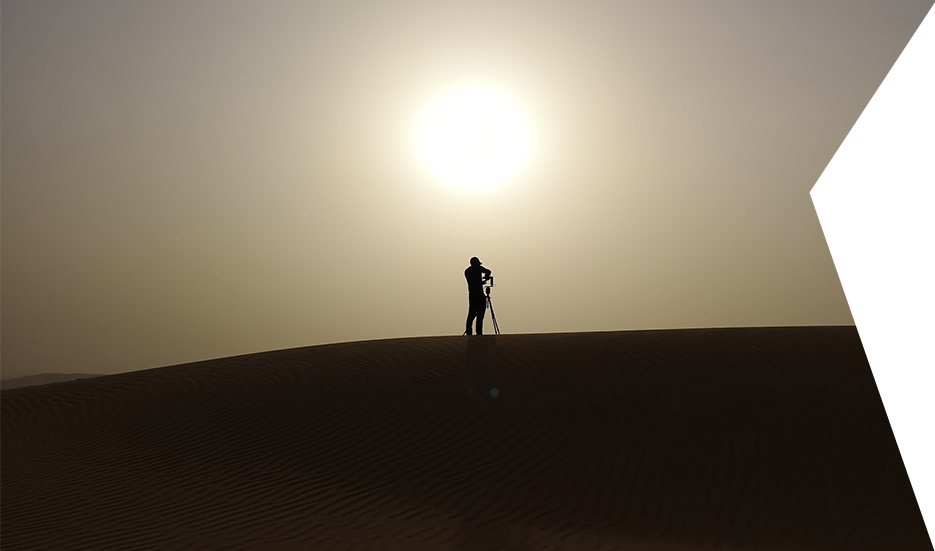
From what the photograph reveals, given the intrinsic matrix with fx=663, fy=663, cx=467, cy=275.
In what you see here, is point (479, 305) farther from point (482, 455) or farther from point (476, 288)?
→ point (482, 455)

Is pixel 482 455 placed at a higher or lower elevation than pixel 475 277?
lower

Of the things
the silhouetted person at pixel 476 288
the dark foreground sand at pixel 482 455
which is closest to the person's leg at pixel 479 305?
the silhouetted person at pixel 476 288

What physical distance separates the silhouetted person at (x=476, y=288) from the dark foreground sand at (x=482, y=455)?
66.1 inches

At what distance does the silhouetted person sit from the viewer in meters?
15.3

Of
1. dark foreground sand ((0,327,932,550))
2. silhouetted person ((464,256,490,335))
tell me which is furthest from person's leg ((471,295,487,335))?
dark foreground sand ((0,327,932,550))

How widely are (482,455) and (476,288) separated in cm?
646

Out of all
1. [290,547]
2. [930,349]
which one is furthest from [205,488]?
[930,349]

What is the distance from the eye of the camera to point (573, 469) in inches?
354

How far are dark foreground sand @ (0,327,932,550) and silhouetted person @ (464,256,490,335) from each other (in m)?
1.68

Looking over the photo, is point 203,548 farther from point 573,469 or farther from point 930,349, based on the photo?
point 930,349

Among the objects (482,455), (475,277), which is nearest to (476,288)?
(475,277)

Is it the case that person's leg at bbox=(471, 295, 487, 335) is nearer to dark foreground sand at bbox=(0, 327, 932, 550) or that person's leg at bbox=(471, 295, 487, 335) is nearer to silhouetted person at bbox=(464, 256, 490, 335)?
silhouetted person at bbox=(464, 256, 490, 335)

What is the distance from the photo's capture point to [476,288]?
51.1 feet

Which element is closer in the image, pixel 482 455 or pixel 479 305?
pixel 482 455
